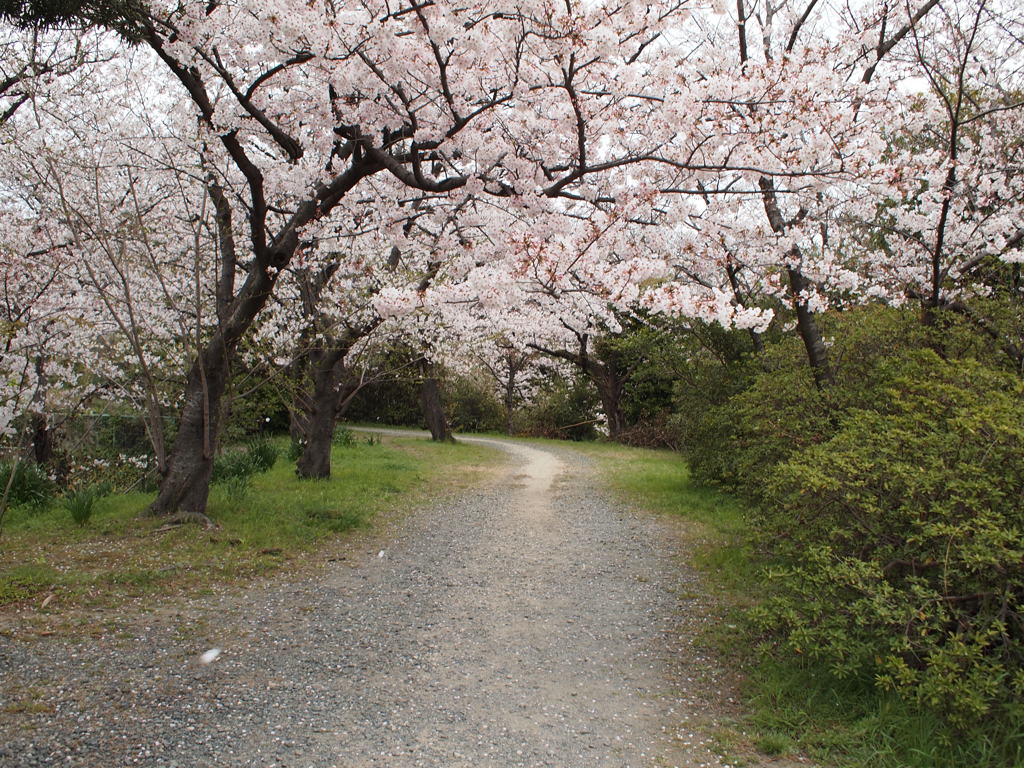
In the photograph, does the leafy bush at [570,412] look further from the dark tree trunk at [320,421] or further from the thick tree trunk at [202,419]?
the thick tree trunk at [202,419]

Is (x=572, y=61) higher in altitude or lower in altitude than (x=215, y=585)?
higher

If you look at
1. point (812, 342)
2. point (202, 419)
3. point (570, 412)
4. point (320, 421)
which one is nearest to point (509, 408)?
point (570, 412)

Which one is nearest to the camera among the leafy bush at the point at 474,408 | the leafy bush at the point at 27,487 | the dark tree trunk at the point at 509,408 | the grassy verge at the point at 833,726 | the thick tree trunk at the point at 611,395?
the grassy verge at the point at 833,726

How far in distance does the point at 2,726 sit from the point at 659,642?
3470mm

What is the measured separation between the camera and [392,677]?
372 centimetres

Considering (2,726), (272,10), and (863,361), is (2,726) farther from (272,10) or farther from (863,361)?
(863,361)

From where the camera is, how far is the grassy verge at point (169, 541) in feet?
16.5

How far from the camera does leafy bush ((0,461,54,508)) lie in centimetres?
778

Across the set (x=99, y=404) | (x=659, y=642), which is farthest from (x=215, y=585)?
(x=99, y=404)

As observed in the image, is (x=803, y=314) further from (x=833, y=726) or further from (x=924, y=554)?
(x=833, y=726)

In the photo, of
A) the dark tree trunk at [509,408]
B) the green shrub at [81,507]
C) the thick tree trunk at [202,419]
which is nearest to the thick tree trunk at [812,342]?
the thick tree trunk at [202,419]

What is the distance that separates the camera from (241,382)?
24.4 feet

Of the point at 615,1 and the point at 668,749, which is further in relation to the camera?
the point at 615,1

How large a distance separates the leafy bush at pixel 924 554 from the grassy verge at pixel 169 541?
4.39 metres
